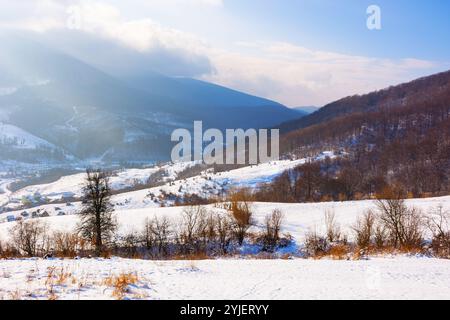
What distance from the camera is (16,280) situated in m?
11.3

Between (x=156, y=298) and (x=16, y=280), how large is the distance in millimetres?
4306

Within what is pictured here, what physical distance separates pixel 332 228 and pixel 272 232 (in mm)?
7971

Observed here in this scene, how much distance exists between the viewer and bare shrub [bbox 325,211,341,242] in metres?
48.7

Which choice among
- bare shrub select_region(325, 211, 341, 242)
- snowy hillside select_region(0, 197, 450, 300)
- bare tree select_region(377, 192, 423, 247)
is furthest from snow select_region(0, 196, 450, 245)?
snowy hillside select_region(0, 197, 450, 300)

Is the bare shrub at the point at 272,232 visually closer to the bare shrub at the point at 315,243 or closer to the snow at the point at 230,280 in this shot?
the bare shrub at the point at 315,243

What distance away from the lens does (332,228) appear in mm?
50781

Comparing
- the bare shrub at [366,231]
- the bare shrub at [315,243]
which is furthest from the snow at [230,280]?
the bare shrub at [315,243]

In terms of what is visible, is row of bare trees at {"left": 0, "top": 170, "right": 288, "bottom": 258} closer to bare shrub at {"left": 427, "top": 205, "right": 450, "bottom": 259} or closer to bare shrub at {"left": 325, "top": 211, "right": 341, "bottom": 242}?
bare shrub at {"left": 325, "top": 211, "right": 341, "bottom": 242}

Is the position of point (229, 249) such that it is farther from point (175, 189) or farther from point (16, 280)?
point (175, 189)

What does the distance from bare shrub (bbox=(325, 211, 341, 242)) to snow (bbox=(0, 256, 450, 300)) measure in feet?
106

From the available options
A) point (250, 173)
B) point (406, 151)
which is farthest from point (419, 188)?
point (250, 173)

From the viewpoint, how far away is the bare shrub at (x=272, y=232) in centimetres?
5184

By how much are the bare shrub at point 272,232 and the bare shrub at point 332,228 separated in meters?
6.59

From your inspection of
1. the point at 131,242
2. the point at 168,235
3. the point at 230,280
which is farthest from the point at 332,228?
A: the point at 230,280
